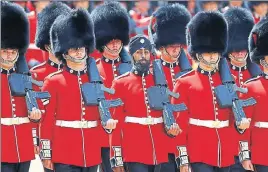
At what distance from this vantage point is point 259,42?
26.1ft

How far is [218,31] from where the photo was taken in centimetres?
788

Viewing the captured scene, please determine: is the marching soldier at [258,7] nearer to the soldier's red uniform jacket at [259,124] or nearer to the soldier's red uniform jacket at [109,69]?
the soldier's red uniform jacket at [109,69]

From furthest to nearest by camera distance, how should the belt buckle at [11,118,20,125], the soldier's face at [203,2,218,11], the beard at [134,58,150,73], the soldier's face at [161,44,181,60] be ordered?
the soldier's face at [203,2,218,11]
the soldier's face at [161,44,181,60]
the beard at [134,58,150,73]
the belt buckle at [11,118,20,125]

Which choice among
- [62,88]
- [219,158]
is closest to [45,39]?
[62,88]

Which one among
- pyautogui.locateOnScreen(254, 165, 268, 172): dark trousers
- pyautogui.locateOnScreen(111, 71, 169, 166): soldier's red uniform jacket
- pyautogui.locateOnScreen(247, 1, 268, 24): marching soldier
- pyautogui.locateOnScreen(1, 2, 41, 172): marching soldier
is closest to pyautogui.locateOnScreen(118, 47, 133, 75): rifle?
pyautogui.locateOnScreen(111, 71, 169, 166): soldier's red uniform jacket

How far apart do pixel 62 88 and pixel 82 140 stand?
37cm

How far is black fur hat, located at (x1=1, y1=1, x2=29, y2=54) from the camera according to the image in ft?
24.6

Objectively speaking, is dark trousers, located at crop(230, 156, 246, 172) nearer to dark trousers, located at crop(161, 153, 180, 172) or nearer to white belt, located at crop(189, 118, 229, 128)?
dark trousers, located at crop(161, 153, 180, 172)

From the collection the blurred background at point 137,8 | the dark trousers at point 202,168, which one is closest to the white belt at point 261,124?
the dark trousers at point 202,168

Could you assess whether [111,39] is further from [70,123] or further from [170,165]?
[70,123]

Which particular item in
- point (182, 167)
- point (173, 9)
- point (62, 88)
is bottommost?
point (182, 167)

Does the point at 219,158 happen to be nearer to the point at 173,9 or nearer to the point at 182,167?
the point at 182,167

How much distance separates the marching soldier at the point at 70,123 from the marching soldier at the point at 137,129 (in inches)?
6.2

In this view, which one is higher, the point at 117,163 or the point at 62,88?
the point at 62,88
